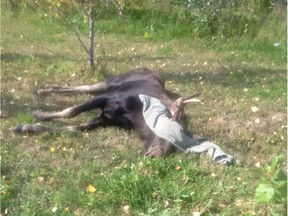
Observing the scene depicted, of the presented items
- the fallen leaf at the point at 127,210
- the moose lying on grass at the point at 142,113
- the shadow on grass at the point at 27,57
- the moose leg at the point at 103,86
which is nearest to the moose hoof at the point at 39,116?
the moose lying on grass at the point at 142,113

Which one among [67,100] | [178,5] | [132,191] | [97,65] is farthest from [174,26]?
[132,191]

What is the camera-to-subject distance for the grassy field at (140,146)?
3.96 m

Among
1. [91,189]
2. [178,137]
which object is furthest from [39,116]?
[91,189]

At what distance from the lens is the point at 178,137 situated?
489cm

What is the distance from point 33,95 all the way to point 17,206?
2.69m

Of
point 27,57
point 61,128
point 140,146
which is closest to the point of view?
point 140,146

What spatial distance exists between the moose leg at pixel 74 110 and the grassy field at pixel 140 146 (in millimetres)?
89

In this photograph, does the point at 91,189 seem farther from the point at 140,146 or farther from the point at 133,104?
the point at 133,104

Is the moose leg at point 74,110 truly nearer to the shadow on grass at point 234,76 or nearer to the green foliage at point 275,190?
the shadow on grass at point 234,76

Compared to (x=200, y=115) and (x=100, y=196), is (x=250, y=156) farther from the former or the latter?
(x=100, y=196)

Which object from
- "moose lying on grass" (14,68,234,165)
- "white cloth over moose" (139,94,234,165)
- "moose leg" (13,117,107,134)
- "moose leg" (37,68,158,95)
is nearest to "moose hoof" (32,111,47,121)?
"moose lying on grass" (14,68,234,165)

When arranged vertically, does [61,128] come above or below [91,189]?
below

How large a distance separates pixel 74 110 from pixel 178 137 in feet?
4.49

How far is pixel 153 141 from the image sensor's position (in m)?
4.93
